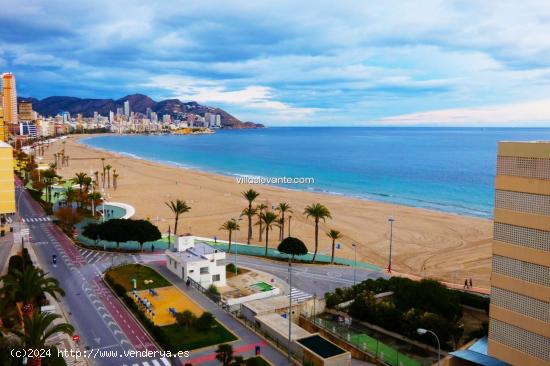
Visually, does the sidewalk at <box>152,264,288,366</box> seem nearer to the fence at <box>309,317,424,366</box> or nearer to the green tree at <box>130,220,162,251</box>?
the fence at <box>309,317,424,366</box>

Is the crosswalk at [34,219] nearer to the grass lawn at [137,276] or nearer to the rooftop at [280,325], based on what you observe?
the grass lawn at [137,276]

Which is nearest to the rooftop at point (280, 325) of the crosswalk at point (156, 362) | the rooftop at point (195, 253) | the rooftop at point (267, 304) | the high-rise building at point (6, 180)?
the rooftop at point (267, 304)

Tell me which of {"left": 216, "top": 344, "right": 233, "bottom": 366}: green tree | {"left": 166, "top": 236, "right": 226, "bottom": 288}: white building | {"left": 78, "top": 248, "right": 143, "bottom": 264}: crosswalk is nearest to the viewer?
{"left": 216, "top": 344, "right": 233, "bottom": 366}: green tree

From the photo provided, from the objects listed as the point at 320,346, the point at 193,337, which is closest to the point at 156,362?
the point at 193,337

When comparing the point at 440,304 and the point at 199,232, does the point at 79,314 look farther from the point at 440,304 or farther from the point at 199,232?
Result: the point at 199,232

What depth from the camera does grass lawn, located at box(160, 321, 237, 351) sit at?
2817cm

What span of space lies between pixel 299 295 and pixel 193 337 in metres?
11.3

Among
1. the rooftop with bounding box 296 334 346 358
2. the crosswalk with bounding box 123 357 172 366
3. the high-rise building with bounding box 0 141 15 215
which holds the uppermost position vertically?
the high-rise building with bounding box 0 141 15 215

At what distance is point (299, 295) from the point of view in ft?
125

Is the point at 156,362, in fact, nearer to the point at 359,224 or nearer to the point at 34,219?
the point at 34,219

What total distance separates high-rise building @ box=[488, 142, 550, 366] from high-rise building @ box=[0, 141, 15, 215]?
2176 inches

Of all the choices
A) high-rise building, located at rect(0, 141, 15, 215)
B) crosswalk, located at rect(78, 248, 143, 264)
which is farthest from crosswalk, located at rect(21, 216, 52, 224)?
crosswalk, located at rect(78, 248, 143, 264)

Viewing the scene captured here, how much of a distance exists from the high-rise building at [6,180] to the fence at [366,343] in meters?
44.6

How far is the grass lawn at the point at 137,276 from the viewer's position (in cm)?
3872
